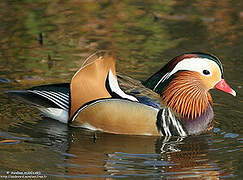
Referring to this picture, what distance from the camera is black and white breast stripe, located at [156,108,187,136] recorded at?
6.18 metres

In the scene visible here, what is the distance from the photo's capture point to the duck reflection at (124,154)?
5266mm

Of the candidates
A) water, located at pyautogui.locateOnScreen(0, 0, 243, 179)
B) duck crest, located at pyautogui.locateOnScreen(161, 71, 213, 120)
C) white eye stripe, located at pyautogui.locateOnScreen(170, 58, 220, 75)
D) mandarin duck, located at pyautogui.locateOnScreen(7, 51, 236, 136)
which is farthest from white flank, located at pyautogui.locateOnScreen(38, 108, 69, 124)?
white eye stripe, located at pyautogui.locateOnScreen(170, 58, 220, 75)

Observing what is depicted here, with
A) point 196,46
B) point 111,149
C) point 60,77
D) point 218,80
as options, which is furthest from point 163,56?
point 111,149

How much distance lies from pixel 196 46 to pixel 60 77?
2381 mm

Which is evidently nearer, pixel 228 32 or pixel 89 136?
pixel 89 136

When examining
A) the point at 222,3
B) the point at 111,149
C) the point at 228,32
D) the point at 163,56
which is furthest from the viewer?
the point at 222,3

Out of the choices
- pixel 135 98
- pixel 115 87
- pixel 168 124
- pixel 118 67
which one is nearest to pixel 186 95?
pixel 168 124

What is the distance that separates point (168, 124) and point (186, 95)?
0.48 m

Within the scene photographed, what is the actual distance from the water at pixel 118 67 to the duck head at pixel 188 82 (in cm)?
36

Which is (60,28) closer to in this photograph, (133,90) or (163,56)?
(163,56)

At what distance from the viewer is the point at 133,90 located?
245 inches

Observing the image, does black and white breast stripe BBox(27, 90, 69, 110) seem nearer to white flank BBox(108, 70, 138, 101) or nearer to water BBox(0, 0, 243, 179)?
water BBox(0, 0, 243, 179)

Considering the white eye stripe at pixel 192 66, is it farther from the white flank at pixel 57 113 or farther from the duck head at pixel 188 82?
the white flank at pixel 57 113

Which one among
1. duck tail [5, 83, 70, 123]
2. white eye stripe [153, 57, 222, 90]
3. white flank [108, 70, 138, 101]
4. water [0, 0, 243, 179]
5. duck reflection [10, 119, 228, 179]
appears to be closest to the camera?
duck reflection [10, 119, 228, 179]
